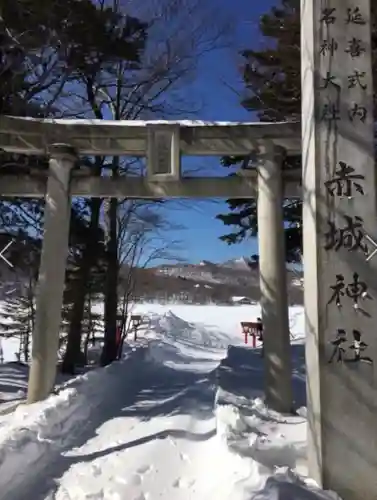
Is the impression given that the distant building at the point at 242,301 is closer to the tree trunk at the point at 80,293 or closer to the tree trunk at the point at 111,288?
the tree trunk at the point at 111,288

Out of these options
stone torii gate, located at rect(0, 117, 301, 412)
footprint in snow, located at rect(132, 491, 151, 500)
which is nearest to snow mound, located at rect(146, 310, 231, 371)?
stone torii gate, located at rect(0, 117, 301, 412)

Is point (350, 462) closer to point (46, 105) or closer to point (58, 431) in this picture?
point (58, 431)

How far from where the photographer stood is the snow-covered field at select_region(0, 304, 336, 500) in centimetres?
493

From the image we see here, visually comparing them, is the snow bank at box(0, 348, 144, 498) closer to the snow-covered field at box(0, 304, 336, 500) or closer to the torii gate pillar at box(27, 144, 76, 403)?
the snow-covered field at box(0, 304, 336, 500)

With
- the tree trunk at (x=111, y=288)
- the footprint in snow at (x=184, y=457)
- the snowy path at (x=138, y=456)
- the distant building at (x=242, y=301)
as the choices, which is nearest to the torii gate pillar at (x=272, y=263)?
the snowy path at (x=138, y=456)

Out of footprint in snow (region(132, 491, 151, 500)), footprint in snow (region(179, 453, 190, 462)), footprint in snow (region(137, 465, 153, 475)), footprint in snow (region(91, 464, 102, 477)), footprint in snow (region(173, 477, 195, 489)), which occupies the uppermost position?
footprint in snow (region(179, 453, 190, 462))

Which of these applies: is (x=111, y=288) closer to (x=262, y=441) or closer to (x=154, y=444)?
(x=154, y=444)

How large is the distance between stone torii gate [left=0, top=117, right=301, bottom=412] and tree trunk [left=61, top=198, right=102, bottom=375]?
458 centimetres

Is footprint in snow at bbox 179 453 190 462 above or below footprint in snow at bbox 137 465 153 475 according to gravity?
above

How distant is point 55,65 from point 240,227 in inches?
266

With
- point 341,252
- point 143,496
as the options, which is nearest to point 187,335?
point 143,496

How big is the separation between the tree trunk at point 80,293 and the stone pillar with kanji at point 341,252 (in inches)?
370

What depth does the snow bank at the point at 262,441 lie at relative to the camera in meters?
4.33

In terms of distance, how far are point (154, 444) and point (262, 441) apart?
1415 millimetres
